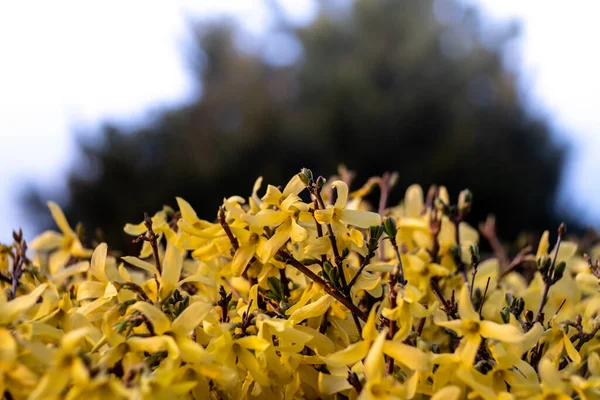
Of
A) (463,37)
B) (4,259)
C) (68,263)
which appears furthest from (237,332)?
(463,37)

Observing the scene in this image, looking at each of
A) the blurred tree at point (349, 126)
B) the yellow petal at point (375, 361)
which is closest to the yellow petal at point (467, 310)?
the yellow petal at point (375, 361)

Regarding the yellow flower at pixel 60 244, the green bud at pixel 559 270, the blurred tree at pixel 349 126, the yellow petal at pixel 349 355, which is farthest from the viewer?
the blurred tree at pixel 349 126

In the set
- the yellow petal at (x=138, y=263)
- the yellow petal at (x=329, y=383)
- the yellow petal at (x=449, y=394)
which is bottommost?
the yellow petal at (x=329, y=383)

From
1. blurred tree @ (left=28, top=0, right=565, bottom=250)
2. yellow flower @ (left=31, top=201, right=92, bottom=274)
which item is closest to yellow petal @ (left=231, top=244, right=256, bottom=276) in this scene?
Answer: yellow flower @ (left=31, top=201, right=92, bottom=274)

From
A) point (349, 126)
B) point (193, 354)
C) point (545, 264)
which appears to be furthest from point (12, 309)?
point (349, 126)

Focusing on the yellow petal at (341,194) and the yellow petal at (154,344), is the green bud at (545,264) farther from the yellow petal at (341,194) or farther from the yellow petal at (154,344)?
the yellow petal at (154,344)

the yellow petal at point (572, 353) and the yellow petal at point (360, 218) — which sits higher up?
the yellow petal at point (360, 218)

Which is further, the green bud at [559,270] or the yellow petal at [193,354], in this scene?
the green bud at [559,270]

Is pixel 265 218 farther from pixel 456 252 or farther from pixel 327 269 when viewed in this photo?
pixel 456 252
